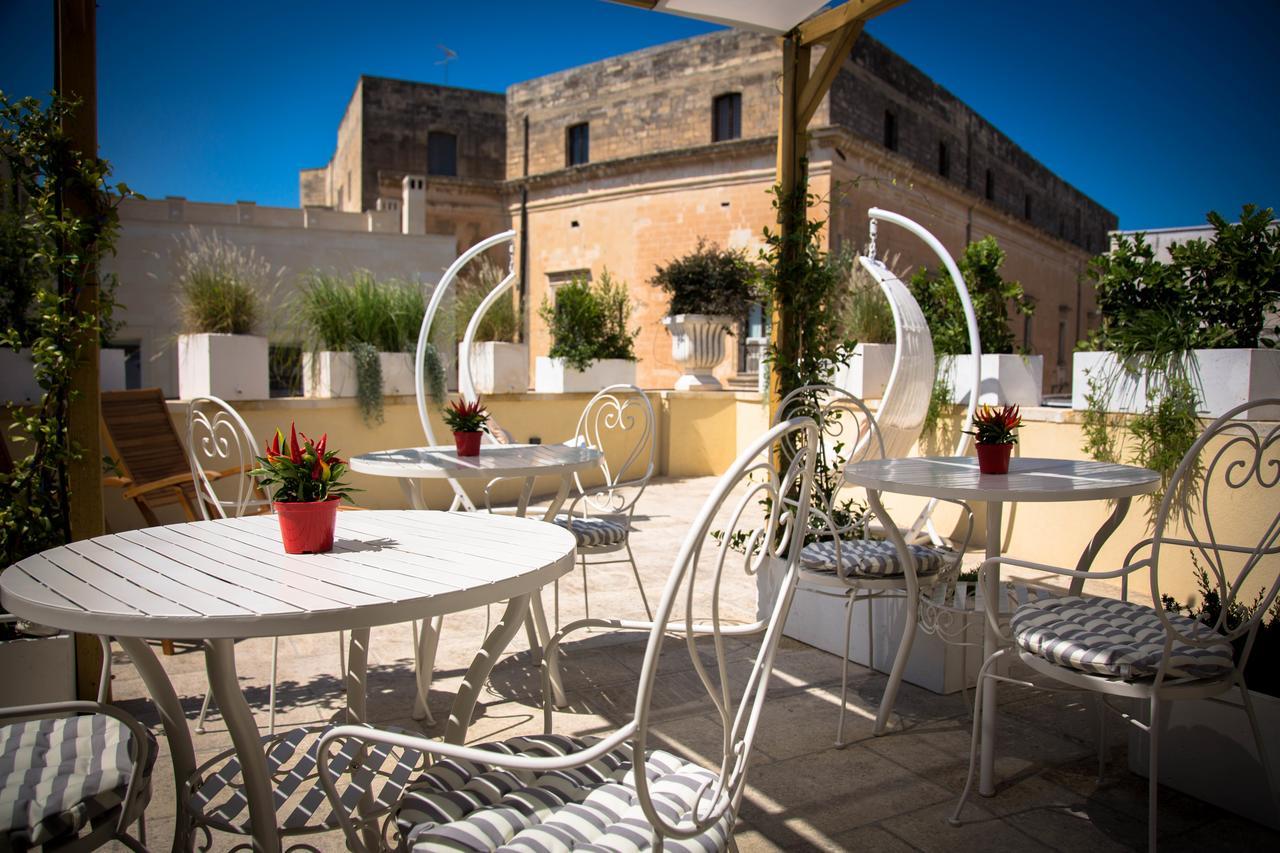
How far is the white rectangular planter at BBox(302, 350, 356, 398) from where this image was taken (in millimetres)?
5711

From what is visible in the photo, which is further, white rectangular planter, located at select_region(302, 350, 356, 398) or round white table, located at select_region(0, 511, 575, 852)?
white rectangular planter, located at select_region(302, 350, 356, 398)

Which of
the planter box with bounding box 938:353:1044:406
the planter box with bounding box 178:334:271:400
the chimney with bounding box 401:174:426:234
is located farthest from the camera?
the chimney with bounding box 401:174:426:234

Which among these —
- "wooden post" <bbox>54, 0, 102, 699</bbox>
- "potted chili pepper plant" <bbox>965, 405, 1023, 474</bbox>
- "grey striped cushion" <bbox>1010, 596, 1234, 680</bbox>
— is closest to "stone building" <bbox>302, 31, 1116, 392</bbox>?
"potted chili pepper plant" <bbox>965, 405, 1023, 474</bbox>

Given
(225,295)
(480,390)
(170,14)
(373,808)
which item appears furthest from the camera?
(170,14)

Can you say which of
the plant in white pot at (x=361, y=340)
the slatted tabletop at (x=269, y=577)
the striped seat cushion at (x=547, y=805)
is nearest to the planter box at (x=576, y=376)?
the plant in white pot at (x=361, y=340)

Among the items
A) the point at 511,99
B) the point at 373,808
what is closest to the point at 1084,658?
the point at 373,808

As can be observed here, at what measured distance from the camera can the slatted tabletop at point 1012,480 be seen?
1.99 meters

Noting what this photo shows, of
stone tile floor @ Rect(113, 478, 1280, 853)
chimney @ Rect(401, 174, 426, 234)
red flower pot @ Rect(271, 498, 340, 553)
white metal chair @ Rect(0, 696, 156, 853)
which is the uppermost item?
chimney @ Rect(401, 174, 426, 234)

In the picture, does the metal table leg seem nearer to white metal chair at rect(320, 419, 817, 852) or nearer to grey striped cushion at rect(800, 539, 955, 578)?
white metal chair at rect(320, 419, 817, 852)

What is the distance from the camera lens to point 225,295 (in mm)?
5160

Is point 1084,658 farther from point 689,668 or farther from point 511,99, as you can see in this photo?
point 511,99

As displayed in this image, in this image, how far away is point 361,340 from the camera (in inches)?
233

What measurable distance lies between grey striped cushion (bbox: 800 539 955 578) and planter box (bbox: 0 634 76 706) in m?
2.08

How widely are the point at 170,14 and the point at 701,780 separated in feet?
83.8
